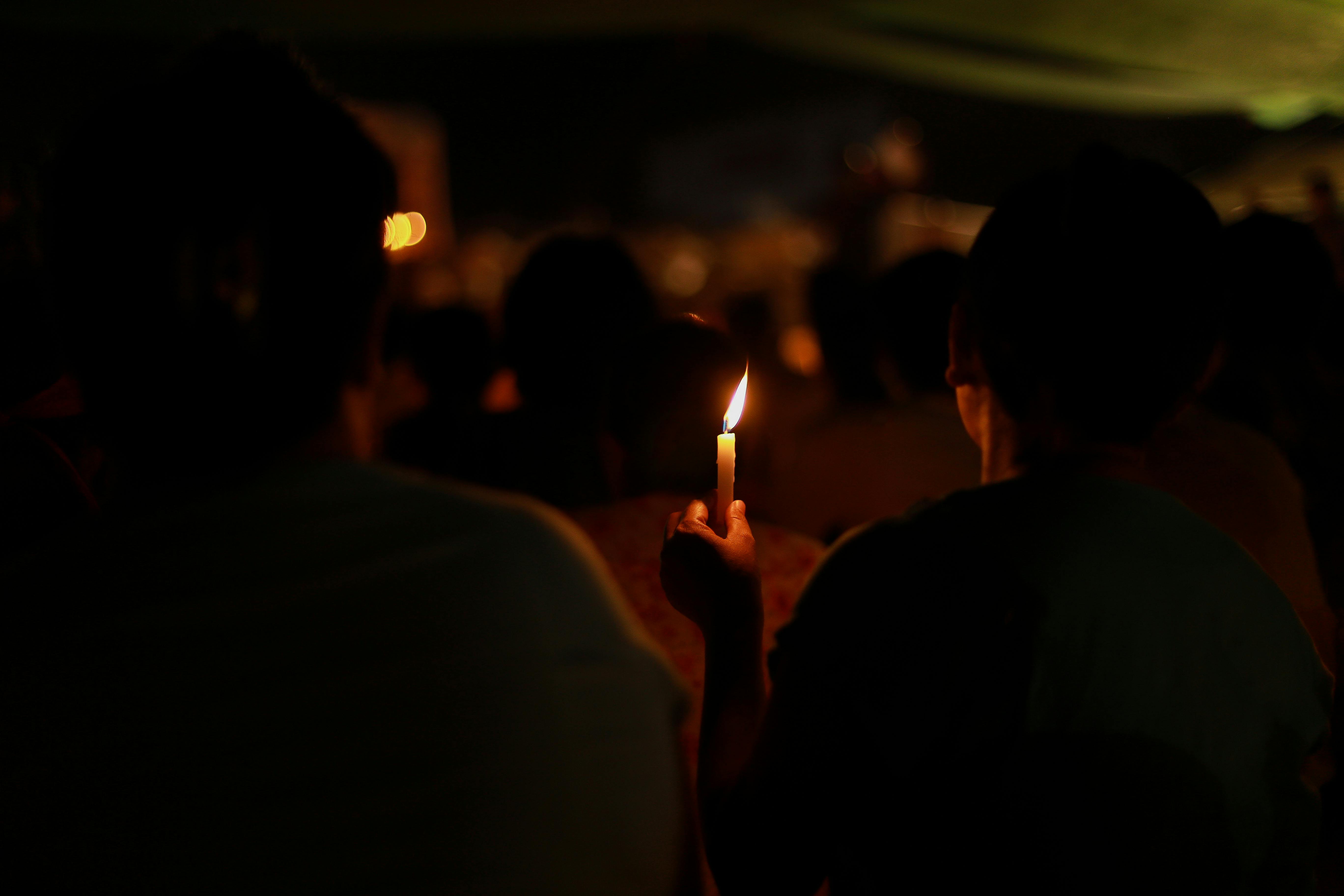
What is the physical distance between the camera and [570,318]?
8.67ft

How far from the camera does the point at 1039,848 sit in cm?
110

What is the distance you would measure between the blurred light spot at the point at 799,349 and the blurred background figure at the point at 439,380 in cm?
190

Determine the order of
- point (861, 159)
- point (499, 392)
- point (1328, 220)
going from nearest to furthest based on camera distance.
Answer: point (1328, 220) < point (499, 392) < point (861, 159)

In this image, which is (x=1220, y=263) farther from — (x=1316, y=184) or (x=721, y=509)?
(x=1316, y=184)

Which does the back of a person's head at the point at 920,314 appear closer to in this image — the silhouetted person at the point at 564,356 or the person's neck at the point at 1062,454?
the silhouetted person at the point at 564,356

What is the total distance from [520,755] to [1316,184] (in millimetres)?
3942

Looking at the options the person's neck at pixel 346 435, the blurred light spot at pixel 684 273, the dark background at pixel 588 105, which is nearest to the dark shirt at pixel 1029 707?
the person's neck at pixel 346 435

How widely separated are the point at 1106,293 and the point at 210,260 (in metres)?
1.02

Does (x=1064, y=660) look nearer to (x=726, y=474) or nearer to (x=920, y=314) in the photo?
(x=726, y=474)

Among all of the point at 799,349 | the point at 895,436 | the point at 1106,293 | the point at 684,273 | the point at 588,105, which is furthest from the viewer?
the point at 588,105

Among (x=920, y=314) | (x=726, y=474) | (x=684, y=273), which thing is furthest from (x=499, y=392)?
(x=684, y=273)

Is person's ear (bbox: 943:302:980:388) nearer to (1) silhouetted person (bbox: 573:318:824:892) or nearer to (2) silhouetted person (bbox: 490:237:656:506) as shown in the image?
(1) silhouetted person (bbox: 573:318:824:892)

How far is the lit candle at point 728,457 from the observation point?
1.30 meters

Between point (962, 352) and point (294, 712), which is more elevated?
point (962, 352)
